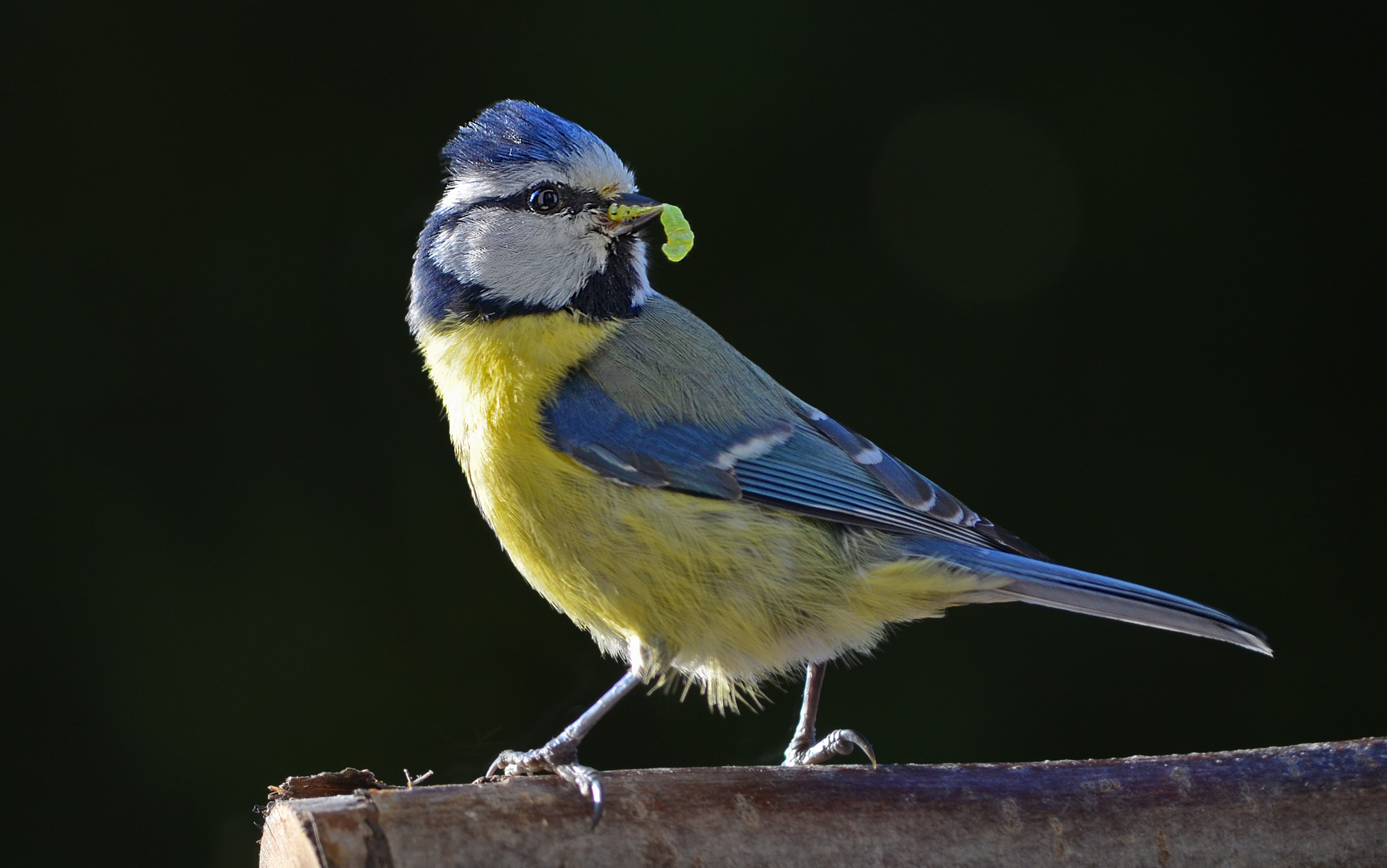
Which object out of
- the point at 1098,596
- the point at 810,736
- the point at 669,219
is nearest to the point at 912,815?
the point at 1098,596

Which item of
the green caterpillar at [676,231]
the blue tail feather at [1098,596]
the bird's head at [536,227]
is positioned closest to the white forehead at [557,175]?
the bird's head at [536,227]

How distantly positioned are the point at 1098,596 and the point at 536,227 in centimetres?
100

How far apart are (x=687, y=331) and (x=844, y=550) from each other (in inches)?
17.7

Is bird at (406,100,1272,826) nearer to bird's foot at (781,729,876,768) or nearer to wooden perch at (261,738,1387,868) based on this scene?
bird's foot at (781,729,876,768)

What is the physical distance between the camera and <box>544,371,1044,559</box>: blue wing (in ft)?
5.42

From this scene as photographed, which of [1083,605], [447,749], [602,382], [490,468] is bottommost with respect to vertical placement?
[447,749]

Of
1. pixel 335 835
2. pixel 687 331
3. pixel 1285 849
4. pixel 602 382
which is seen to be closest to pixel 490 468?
pixel 602 382

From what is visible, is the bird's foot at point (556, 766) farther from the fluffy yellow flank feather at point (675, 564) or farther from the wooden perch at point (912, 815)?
the fluffy yellow flank feather at point (675, 564)

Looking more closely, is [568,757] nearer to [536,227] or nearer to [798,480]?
[798,480]

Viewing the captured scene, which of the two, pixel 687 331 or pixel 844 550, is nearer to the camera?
pixel 844 550

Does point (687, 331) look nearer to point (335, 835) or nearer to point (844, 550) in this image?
point (844, 550)

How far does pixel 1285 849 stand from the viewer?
1.37 m

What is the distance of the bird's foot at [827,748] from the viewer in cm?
175

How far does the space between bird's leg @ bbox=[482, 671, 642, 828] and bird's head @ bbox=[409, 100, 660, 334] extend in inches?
24.0
